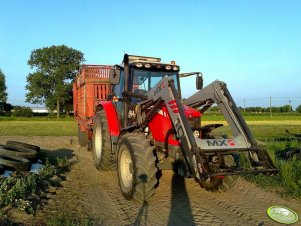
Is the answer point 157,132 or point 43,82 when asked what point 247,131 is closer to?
point 157,132

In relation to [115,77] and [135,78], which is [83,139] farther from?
[135,78]

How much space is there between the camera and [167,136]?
596cm

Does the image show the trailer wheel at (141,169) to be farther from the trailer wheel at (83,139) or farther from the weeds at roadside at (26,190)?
the trailer wheel at (83,139)

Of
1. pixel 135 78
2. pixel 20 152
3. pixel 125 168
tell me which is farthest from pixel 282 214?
pixel 20 152

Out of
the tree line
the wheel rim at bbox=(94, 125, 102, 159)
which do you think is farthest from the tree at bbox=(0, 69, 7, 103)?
the wheel rim at bbox=(94, 125, 102, 159)

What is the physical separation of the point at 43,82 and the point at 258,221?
62366 mm

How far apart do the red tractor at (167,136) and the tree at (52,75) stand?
55.1 m

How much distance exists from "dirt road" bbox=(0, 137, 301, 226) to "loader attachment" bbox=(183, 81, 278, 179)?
683 millimetres

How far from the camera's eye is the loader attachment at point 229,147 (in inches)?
199

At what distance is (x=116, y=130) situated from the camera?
25.3 ft

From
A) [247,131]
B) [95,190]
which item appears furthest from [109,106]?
[247,131]

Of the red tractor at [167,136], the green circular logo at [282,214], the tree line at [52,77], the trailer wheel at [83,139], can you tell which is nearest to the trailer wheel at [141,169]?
the red tractor at [167,136]

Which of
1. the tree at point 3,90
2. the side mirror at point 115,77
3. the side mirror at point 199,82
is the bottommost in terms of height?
the side mirror at point 199,82

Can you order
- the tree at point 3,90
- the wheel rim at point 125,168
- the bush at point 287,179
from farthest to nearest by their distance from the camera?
1. the tree at point 3,90
2. the bush at point 287,179
3. the wheel rim at point 125,168
